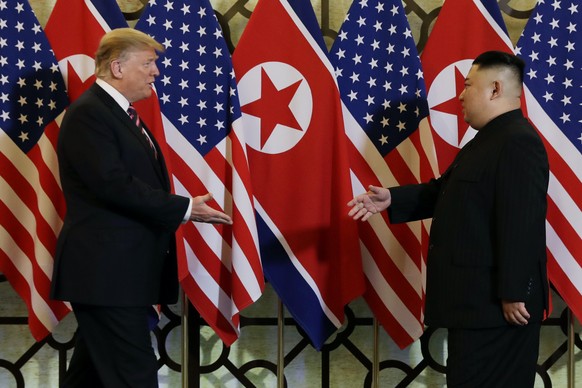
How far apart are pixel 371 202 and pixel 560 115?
2.69ft

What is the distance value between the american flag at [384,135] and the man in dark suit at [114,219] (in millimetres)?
787

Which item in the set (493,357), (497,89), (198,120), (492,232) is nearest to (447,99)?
(497,89)

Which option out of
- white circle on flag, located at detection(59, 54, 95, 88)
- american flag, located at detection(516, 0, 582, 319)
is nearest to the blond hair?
white circle on flag, located at detection(59, 54, 95, 88)

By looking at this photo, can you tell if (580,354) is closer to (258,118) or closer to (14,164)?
(258,118)

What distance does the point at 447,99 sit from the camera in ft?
9.62

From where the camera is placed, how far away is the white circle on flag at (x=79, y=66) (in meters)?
2.88

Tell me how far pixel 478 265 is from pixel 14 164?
1703mm

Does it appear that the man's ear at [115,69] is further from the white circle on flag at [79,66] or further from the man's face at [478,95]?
the man's face at [478,95]

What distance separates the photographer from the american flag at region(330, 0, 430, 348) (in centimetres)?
292

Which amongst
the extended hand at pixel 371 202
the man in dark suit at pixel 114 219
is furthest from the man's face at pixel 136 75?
the extended hand at pixel 371 202

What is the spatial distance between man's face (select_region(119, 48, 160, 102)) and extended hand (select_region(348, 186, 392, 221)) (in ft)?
2.53

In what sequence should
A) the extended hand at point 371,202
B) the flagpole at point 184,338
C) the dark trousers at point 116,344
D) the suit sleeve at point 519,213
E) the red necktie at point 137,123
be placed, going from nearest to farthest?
1. the suit sleeve at point 519,213
2. the dark trousers at point 116,344
3. the red necktie at point 137,123
4. the extended hand at point 371,202
5. the flagpole at point 184,338

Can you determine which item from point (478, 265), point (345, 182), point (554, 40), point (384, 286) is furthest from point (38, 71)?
point (554, 40)

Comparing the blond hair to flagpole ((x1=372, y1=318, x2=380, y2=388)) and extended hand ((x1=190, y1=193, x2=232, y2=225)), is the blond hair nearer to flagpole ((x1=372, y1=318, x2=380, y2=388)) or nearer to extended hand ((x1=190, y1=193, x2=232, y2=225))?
extended hand ((x1=190, y1=193, x2=232, y2=225))
